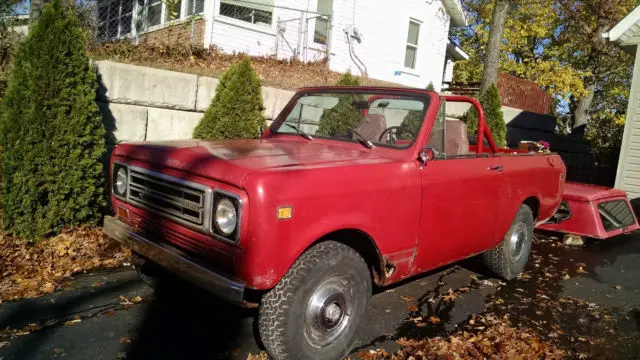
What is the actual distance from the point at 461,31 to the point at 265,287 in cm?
3036

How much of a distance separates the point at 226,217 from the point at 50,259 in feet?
9.25

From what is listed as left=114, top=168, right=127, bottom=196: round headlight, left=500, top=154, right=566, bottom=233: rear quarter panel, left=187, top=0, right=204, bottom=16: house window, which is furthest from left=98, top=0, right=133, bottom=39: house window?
left=500, top=154, right=566, bottom=233: rear quarter panel

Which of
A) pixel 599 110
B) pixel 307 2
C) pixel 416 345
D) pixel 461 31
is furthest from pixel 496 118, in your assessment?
pixel 599 110

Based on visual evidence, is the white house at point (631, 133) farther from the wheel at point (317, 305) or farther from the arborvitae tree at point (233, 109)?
the wheel at point (317, 305)

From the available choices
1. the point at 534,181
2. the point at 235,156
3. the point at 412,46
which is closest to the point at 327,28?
the point at 412,46

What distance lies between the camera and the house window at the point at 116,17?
16.1m

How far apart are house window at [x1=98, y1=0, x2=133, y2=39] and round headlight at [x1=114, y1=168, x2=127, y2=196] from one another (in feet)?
45.6

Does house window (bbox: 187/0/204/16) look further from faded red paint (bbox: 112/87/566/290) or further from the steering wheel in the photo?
the steering wheel

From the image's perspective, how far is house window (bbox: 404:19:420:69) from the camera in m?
17.3

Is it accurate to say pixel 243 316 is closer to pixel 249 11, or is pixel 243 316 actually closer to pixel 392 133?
pixel 392 133

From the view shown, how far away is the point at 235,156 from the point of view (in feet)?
9.74

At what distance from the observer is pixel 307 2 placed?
13883 millimetres

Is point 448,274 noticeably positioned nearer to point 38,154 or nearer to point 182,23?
point 38,154

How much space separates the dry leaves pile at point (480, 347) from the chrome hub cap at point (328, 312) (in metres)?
0.31
